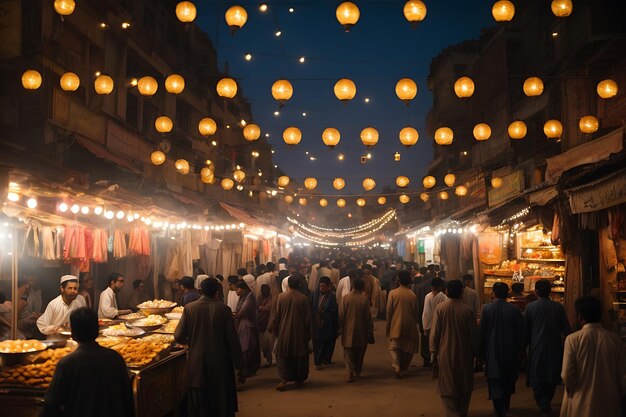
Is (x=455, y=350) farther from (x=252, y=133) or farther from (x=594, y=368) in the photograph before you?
(x=252, y=133)

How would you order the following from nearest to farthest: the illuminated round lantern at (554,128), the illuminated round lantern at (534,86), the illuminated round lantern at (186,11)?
the illuminated round lantern at (186,11) < the illuminated round lantern at (534,86) < the illuminated round lantern at (554,128)

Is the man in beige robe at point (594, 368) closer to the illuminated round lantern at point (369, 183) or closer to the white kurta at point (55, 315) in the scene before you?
the white kurta at point (55, 315)

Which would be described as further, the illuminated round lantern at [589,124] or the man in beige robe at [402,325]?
the illuminated round lantern at [589,124]

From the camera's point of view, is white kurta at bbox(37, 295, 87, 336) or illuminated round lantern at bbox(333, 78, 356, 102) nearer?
white kurta at bbox(37, 295, 87, 336)

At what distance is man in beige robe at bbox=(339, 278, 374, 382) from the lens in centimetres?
1126

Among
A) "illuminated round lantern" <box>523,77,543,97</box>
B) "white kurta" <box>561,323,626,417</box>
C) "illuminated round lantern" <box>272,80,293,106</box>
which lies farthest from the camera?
"illuminated round lantern" <box>523,77,543,97</box>

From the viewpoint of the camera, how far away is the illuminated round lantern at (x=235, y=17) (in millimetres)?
10875

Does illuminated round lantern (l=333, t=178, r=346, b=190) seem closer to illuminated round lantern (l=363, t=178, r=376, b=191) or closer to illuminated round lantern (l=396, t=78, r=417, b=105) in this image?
illuminated round lantern (l=363, t=178, r=376, b=191)

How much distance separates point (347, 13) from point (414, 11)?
1158 mm

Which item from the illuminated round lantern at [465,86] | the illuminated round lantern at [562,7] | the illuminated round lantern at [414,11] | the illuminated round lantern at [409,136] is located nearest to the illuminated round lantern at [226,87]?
the illuminated round lantern at [414,11]

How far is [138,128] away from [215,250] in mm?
5897

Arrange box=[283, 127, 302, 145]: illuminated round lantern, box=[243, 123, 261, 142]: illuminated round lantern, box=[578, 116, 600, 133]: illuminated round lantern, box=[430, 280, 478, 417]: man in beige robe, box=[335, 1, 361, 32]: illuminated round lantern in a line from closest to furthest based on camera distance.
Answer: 1. box=[430, 280, 478, 417]: man in beige robe
2. box=[335, 1, 361, 32]: illuminated round lantern
3. box=[578, 116, 600, 133]: illuminated round lantern
4. box=[283, 127, 302, 145]: illuminated round lantern
5. box=[243, 123, 261, 142]: illuminated round lantern

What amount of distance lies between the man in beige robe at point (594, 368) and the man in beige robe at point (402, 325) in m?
5.61

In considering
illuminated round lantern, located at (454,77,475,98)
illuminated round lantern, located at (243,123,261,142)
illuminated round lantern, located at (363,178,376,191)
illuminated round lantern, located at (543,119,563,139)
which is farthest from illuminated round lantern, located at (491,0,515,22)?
illuminated round lantern, located at (363,178,376,191)
